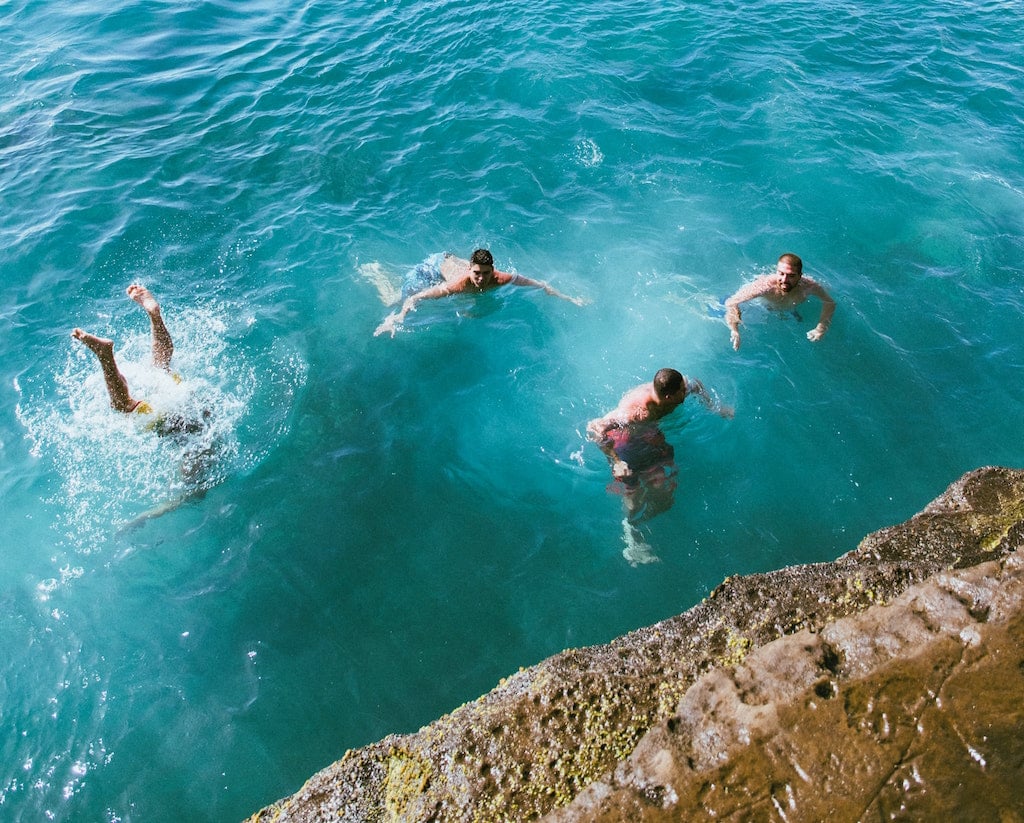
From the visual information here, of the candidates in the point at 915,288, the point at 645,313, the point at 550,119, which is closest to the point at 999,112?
the point at 915,288

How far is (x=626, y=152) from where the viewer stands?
11.2m

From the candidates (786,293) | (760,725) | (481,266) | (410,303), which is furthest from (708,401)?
(760,725)

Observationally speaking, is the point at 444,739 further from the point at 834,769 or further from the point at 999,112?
the point at 999,112

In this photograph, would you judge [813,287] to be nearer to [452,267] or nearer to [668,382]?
[668,382]

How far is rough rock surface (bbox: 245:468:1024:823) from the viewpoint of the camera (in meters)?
3.08

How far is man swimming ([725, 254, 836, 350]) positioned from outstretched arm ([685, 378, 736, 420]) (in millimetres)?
729

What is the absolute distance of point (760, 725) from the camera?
3.21 m

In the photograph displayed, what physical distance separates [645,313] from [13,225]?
32.8ft

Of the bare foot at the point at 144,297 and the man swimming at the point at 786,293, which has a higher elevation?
the bare foot at the point at 144,297

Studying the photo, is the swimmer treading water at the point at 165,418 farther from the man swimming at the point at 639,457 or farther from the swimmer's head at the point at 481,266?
the man swimming at the point at 639,457

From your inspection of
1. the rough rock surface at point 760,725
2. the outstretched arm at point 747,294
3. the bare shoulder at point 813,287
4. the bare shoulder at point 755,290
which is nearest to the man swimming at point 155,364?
the rough rock surface at point 760,725

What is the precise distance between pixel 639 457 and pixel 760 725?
3565 mm

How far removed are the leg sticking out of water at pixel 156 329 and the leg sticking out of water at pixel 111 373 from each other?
56 cm

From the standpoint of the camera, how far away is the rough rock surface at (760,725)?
3.08 m
